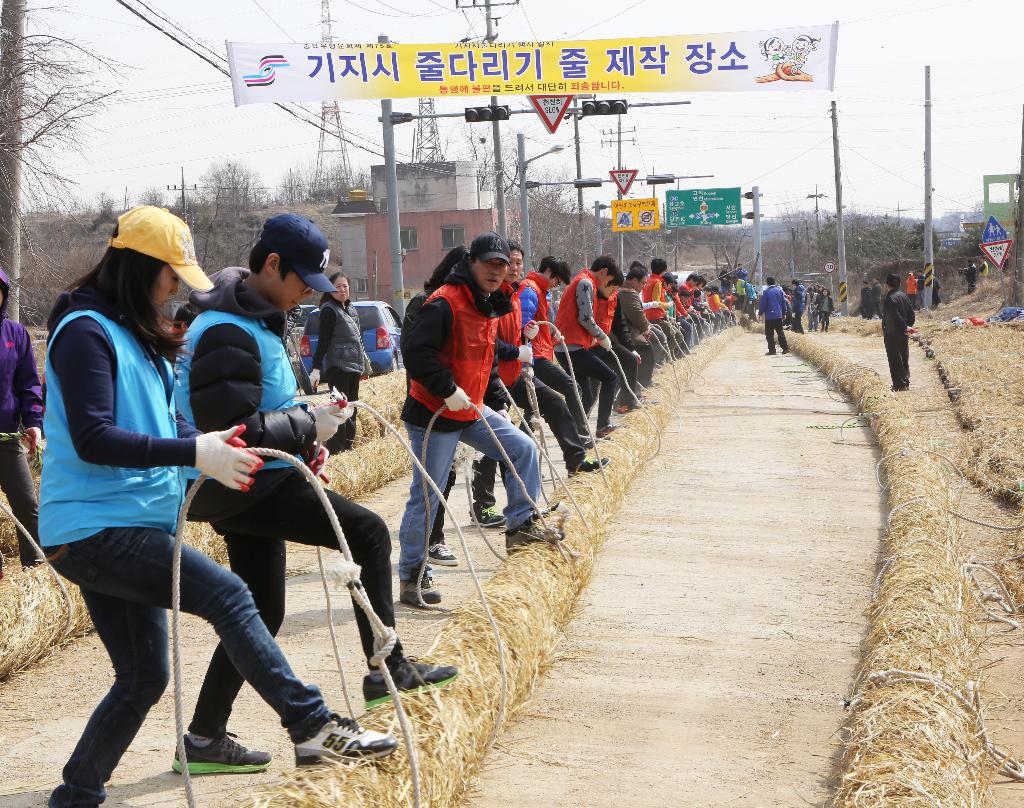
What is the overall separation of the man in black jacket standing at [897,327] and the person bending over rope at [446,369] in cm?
1142

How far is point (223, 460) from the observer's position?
3.01 meters

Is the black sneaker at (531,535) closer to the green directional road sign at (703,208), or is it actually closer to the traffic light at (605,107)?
the traffic light at (605,107)

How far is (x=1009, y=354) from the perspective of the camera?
19.9 m

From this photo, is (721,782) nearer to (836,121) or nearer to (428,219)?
(836,121)

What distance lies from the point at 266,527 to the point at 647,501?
591 cm

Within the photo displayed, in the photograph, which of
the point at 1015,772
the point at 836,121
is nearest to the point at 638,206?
the point at 836,121

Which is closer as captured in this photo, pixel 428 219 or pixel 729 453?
pixel 729 453

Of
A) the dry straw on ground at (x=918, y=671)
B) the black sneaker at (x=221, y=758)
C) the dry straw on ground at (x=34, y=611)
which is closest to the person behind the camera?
the dry straw on ground at (x=918, y=671)

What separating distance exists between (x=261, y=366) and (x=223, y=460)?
78 cm

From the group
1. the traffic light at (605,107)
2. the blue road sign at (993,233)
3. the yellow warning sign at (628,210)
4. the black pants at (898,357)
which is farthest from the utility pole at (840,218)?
the black pants at (898,357)

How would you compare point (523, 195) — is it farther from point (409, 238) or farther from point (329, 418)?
point (409, 238)

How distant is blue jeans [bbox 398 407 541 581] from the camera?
6.12 meters

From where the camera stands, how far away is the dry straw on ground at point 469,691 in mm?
3279

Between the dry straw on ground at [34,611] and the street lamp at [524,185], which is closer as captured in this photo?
the dry straw on ground at [34,611]
